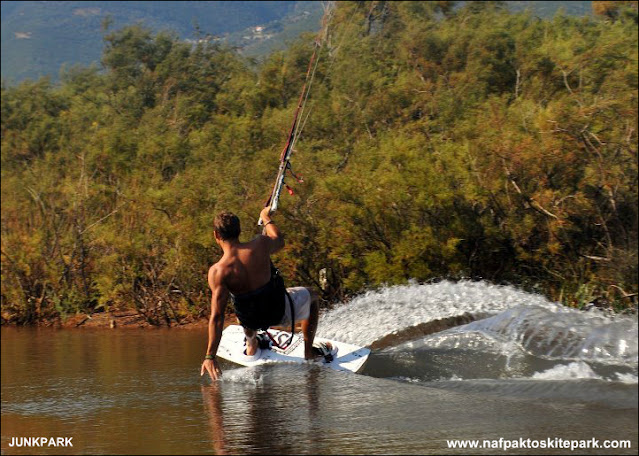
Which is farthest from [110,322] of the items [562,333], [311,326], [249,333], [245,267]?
[562,333]

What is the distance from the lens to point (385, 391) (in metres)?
7.62

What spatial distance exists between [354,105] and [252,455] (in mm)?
12917

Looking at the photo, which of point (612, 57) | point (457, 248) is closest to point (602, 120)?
point (457, 248)

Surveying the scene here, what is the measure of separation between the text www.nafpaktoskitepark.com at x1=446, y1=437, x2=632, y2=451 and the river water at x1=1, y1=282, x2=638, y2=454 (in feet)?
0.13

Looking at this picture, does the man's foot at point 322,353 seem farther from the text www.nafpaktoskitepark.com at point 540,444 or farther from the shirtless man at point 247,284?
the text www.nafpaktoskitepark.com at point 540,444

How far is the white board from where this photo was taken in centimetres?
862

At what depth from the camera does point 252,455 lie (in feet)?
19.4

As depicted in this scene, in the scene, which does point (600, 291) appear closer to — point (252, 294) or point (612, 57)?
point (252, 294)

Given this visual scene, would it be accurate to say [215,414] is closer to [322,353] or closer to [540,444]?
[322,353]

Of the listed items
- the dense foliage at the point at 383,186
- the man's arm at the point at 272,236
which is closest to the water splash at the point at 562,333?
the man's arm at the point at 272,236

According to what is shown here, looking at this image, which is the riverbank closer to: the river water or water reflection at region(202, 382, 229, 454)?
the river water

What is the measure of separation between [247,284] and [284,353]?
144 centimetres

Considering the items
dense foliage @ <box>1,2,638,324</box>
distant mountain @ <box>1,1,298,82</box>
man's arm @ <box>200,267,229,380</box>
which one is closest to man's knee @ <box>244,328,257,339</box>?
man's arm @ <box>200,267,229,380</box>

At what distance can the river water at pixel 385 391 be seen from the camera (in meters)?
6.23
